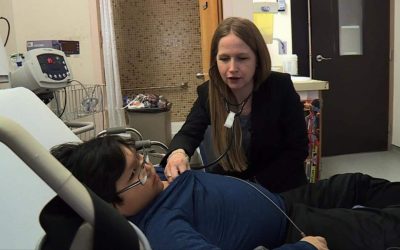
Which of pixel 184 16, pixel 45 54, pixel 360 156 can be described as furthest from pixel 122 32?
pixel 360 156

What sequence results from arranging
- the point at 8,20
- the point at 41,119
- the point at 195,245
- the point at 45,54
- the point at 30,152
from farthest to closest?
the point at 8,20 < the point at 45,54 < the point at 41,119 < the point at 195,245 < the point at 30,152

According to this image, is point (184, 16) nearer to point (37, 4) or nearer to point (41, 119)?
point (37, 4)

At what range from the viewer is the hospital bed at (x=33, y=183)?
0.44 m

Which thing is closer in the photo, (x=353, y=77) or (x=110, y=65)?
(x=110, y=65)

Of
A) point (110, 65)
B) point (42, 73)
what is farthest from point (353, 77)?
point (42, 73)

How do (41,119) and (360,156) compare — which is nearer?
(41,119)

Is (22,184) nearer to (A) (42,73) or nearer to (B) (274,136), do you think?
(A) (42,73)

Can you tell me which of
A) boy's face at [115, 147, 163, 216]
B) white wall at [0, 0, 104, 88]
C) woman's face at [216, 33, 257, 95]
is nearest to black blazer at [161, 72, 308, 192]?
woman's face at [216, 33, 257, 95]

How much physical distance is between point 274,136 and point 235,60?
0.35 metres

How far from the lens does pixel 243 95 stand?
1.56 metres

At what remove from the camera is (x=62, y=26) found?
2822mm

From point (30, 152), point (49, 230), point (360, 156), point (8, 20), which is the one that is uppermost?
point (8, 20)

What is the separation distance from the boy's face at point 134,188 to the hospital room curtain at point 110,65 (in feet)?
7.06

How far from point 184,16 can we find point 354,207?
134 inches
